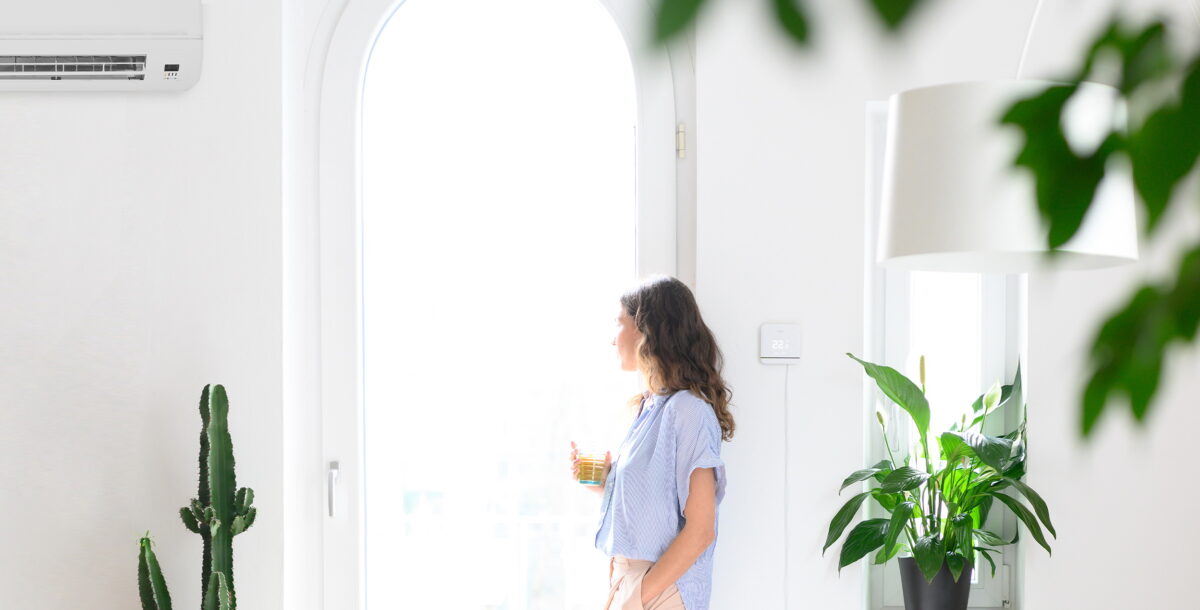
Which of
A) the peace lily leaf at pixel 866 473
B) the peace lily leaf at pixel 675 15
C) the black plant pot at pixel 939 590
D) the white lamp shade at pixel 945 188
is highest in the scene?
the white lamp shade at pixel 945 188

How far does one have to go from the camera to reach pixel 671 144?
8.73 feet

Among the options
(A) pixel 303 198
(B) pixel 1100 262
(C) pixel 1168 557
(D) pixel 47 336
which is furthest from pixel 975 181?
(D) pixel 47 336

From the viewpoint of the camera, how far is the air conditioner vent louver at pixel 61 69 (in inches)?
101

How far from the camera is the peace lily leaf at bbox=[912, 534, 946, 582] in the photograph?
229cm

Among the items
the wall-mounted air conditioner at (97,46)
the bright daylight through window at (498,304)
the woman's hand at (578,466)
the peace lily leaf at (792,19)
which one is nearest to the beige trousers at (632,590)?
the woman's hand at (578,466)

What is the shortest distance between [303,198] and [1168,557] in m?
2.33

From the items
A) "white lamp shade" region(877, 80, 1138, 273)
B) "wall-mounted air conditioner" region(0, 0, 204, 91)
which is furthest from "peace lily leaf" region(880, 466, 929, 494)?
"wall-mounted air conditioner" region(0, 0, 204, 91)

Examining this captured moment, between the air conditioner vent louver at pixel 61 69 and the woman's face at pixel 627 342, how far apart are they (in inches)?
54.7

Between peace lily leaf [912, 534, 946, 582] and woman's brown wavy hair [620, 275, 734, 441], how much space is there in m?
0.51

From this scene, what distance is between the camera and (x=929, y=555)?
7.57 ft

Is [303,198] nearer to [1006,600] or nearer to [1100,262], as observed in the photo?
[1100,262]

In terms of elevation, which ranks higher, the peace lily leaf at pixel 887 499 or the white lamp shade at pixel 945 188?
the white lamp shade at pixel 945 188

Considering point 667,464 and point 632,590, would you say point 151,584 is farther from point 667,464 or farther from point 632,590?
point 667,464

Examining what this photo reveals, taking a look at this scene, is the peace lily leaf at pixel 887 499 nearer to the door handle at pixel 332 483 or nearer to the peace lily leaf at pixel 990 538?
the peace lily leaf at pixel 990 538
